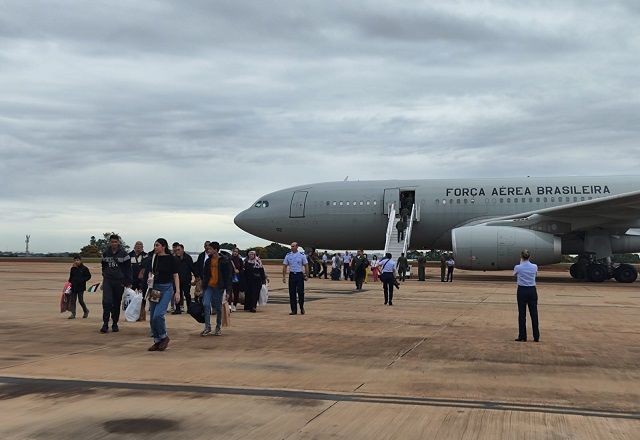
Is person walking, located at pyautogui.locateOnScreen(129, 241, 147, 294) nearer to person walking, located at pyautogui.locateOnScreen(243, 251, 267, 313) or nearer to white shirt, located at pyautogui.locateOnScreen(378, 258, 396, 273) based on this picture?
person walking, located at pyautogui.locateOnScreen(243, 251, 267, 313)

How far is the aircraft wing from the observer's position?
→ 22438mm

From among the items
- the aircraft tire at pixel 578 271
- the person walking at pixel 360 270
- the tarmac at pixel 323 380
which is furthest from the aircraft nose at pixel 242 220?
the tarmac at pixel 323 380

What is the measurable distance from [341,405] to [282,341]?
3.69m

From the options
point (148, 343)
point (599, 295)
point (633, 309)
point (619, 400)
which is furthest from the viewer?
point (599, 295)

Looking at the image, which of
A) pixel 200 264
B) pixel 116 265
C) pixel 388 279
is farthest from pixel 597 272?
pixel 116 265

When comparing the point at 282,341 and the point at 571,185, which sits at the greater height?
the point at 571,185

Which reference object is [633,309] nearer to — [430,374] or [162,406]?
[430,374]

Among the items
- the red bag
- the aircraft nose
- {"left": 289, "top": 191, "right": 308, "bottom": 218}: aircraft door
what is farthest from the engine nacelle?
the red bag

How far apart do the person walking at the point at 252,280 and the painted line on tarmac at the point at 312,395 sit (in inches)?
280

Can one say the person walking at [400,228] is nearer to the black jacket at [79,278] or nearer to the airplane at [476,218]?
the airplane at [476,218]

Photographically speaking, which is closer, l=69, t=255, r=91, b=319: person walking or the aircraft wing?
l=69, t=255, r=91, b=319: person walking

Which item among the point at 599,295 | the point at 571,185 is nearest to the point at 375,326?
the point at 599,295

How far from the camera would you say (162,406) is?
5074 mm

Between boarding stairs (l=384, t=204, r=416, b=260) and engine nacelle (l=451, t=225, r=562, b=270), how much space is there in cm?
290
